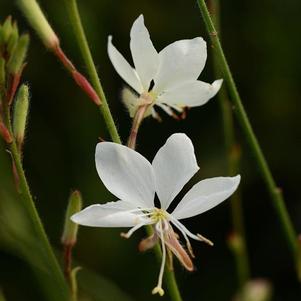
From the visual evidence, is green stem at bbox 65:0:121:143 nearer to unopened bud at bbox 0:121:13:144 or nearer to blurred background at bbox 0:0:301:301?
unopened bud at bbox 0:121:13:144

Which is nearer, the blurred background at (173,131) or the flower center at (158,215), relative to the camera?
the flower center at (158,215)

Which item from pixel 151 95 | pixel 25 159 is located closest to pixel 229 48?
pixel 25 159

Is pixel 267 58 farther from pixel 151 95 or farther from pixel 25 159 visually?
pixel 151 95

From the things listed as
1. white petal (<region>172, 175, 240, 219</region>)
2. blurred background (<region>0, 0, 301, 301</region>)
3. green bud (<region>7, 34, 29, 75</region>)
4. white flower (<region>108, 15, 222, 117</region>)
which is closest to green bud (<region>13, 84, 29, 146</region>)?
green bud (<region>7, 34, 29, 75</region>)

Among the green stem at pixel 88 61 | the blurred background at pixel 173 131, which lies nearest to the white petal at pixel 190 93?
the green stem at pixel 88 61

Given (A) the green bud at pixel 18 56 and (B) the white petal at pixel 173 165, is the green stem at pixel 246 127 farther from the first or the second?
(A) the green bud at pixel 18 56

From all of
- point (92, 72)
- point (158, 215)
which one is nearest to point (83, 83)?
point (92, 72)

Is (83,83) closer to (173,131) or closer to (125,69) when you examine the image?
(125,69)
